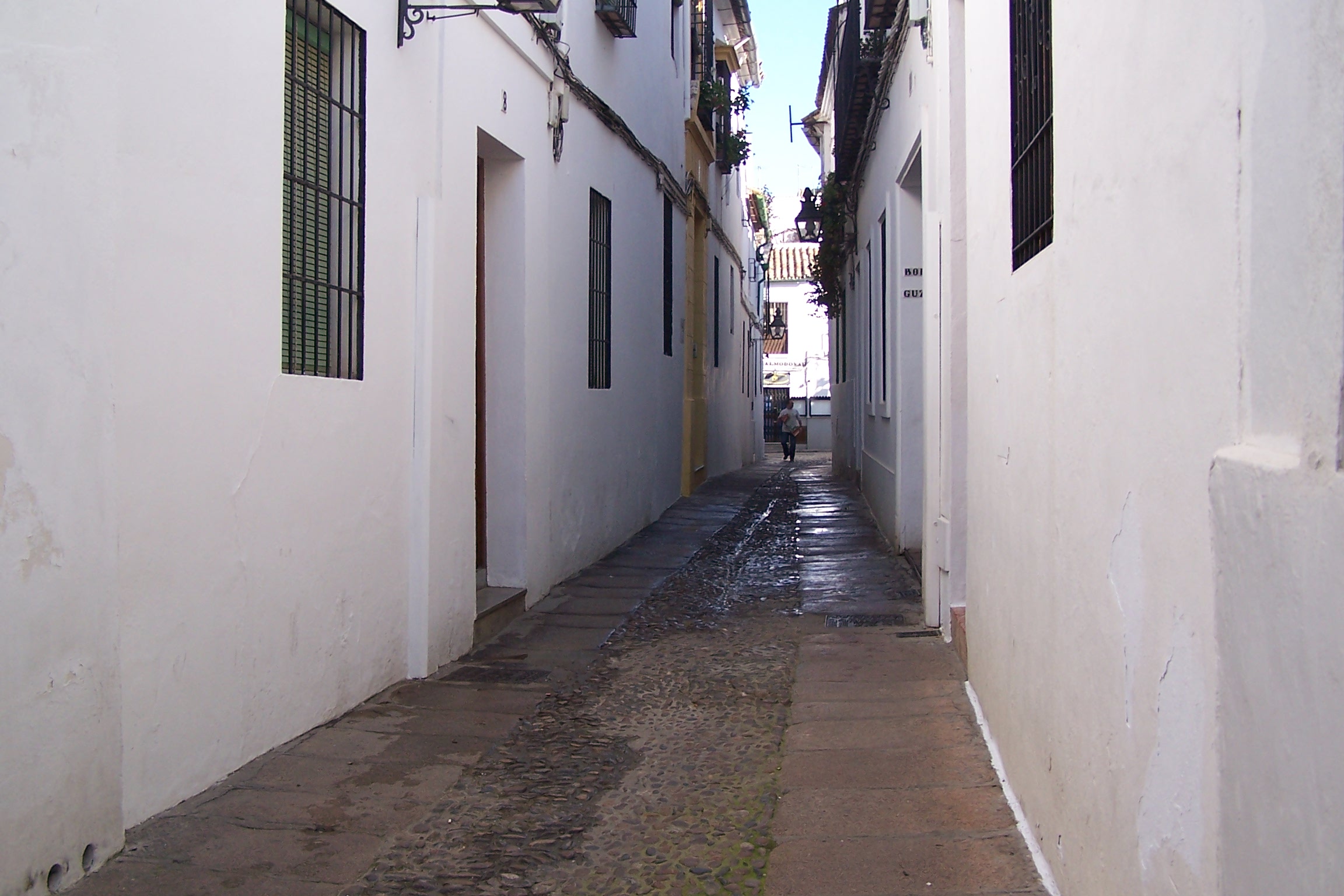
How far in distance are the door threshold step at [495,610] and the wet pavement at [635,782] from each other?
137mm

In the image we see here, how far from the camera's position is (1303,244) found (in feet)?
4.94

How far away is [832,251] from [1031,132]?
1227cm

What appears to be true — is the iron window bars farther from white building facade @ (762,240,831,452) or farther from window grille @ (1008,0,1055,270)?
white building facade @ (762,240,831,452)

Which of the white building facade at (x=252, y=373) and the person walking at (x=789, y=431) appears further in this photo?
the person walking at (x=789, y=431)

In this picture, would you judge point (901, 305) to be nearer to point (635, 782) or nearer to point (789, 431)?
point (635, 782)

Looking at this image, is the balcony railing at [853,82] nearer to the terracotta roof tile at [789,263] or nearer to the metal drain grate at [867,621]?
the metal drain grate at [867,621]

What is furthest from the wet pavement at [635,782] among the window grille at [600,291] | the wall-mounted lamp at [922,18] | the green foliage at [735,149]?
the green foliage at [735,149]

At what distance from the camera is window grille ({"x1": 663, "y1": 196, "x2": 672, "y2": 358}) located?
1248cm

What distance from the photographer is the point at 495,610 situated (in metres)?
6.58

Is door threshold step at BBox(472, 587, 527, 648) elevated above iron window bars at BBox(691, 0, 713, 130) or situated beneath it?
situated beneath

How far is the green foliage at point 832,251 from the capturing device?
15.0 meters

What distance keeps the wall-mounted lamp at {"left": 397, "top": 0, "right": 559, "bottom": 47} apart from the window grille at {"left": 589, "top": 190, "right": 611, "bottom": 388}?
327 cm

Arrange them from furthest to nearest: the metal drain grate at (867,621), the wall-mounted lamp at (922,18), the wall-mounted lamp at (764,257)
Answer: the wall-mounted lamp at (764,257), the wall-mounted lamp at (922,18), the metal drain grate at (867,621)

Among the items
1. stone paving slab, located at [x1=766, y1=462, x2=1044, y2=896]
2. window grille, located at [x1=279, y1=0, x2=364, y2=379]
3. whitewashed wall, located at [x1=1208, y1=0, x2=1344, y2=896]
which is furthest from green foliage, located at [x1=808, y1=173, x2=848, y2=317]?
whitewashed wall, located at [x1=1208, y1=0, x2=1344, y2=896]
